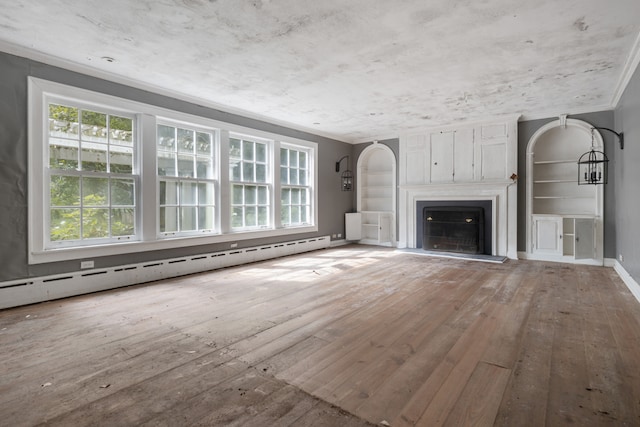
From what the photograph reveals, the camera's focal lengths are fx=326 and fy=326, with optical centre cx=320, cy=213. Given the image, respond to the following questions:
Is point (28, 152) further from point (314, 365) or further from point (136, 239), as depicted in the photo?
point (314, 365)

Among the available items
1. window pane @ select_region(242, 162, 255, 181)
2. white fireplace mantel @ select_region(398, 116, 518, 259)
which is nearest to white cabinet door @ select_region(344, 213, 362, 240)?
white fireplace mantel @ select_region(398, 116, 518, 259)

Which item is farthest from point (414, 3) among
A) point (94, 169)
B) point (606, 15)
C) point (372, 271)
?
point (94, 169)

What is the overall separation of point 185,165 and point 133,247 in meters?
1.43

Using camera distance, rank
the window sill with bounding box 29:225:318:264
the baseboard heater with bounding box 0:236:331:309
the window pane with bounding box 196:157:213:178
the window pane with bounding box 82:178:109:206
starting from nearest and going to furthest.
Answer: the baseboard heater with bounding box 0:236:331:309, the window sill with bounding box 29:225:318:264, the window pane with bounding box 82:178:109:206, the window pane with bounding box 196:157:213:178

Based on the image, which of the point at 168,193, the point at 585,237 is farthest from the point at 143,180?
the point at 585,237

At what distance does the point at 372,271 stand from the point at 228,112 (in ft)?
11.6

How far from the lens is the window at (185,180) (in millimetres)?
4758

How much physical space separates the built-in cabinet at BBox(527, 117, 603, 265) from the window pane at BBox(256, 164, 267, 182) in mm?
4959

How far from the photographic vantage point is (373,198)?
8.47m

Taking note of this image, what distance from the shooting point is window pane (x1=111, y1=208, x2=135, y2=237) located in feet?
14.0

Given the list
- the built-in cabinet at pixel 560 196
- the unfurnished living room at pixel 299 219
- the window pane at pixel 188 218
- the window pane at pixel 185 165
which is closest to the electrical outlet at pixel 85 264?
the unfurnished living room at pixel 299 219

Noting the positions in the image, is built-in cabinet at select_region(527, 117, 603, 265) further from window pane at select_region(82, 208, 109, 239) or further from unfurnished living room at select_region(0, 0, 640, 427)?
window pane at select_region(82, 208, 109, 239)

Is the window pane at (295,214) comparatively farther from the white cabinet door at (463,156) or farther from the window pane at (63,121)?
the window pane at (63,121)

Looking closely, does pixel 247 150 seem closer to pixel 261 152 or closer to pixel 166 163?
pixel 261 152
